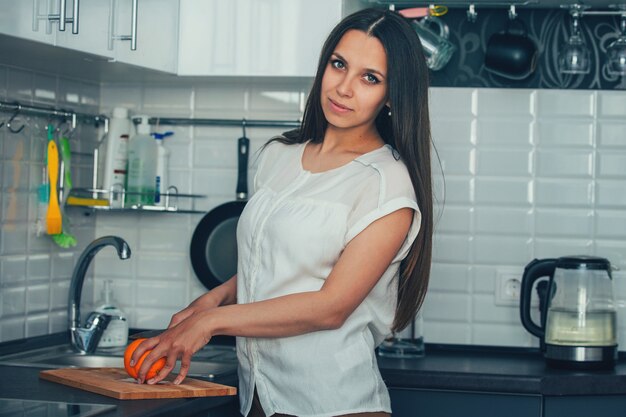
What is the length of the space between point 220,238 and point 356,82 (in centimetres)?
98

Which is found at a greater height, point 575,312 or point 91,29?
point 91,29

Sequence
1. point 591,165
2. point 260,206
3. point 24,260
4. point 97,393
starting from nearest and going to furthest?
1. point 97,393
2. point 260,206
3. point 24,260
4. point 591,165

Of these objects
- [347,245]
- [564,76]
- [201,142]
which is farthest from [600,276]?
[201,142]

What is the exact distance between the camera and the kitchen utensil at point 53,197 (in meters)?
2.53

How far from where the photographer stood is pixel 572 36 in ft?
8.46

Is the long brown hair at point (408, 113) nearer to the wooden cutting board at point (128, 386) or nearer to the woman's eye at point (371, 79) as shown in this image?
the woman's eye at point (371, 79)

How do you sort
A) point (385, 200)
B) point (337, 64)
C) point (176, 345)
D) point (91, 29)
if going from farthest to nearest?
point (91, 29), point (337, 64), point (385, 200), point (176, 345)

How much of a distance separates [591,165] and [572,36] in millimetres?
359

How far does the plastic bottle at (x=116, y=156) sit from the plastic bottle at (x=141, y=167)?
19 mm

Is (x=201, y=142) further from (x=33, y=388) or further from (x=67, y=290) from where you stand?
(x=33, y=388)

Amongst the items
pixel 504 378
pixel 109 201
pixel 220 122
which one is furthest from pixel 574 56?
pixel 109 201

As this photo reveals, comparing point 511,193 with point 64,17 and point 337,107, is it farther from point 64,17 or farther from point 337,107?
point 64,17

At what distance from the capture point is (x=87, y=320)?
8.23ft

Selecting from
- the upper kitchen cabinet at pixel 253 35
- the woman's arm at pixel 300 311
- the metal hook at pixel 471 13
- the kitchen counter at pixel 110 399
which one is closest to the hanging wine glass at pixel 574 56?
the metal hook at pixel 471 13
